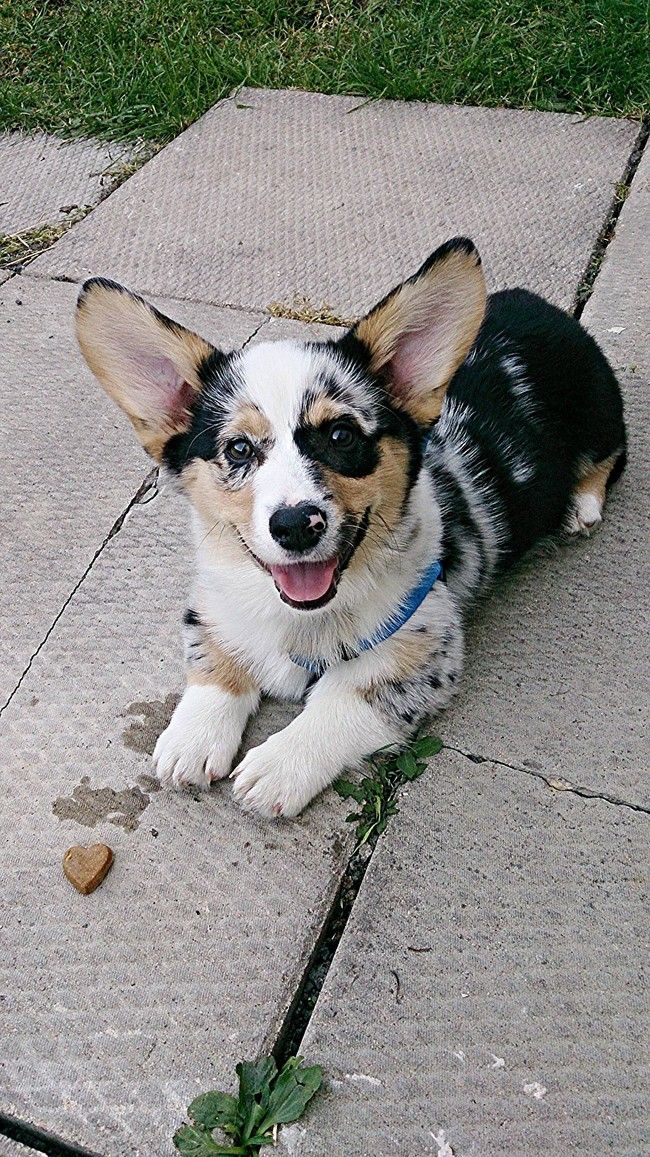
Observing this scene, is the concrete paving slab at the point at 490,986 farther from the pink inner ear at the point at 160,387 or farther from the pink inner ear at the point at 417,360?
the pink inner ear at the point at 160,387

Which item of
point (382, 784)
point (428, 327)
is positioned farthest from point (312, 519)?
point (382, 784)

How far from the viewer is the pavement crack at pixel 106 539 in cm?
282

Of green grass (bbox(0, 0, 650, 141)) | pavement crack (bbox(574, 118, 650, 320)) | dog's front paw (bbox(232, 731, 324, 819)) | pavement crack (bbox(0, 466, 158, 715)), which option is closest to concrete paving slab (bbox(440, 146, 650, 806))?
dog's front paw (bbox(232, 731, 324, 819))

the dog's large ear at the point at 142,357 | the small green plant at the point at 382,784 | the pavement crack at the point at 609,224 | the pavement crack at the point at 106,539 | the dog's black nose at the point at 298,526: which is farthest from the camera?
the pavement crack at the point at 609,224

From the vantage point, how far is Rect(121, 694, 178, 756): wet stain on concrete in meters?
2.61

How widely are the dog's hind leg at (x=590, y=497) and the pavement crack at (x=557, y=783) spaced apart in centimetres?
96

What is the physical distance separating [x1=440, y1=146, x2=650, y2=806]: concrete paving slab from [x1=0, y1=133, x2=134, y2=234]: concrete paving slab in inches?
127

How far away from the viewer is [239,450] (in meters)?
2.32

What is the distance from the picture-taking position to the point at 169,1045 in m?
2.02

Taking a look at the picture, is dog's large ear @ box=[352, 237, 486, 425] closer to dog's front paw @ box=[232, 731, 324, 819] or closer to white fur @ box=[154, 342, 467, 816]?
white fur @ box=[154, 342, 467, 816]

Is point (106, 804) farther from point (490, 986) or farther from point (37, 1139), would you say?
point (490, 986)

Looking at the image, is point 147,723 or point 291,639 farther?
point 147,723

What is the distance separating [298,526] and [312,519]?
0.11 ft

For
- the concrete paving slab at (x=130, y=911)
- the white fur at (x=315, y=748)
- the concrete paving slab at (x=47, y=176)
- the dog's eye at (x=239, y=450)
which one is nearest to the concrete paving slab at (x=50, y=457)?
the concrete paving slab at (x=130, y=911)
